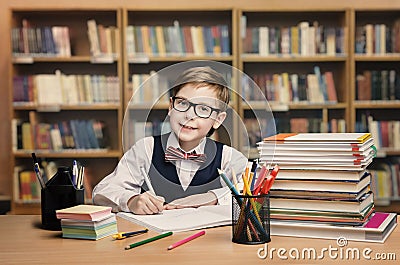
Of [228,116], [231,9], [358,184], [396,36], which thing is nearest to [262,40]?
[231,9]

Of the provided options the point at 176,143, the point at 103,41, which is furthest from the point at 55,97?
the point at 176,143

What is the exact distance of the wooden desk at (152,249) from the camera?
1184mm

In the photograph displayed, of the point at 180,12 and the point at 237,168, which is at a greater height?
the point at 180,12

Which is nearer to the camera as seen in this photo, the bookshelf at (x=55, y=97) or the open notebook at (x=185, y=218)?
the open notebook at (x=185, y=218)

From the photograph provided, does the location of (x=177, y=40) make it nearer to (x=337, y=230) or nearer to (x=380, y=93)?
(x=380, y=93)

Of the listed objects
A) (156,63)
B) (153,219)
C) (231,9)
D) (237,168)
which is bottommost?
(153,219)

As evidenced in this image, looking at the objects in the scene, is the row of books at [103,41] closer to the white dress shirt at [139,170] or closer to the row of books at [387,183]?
the row of books at [387,183]

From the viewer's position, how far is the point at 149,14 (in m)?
4.36

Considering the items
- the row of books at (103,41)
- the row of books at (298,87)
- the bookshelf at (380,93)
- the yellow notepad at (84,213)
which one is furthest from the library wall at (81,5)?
the yellow notepad at (84,213)

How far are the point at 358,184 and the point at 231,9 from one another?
2927 mm

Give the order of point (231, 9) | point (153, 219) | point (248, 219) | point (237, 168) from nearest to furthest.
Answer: point (248, 219), point (153, 219), point (237, 168), point (231, 9)

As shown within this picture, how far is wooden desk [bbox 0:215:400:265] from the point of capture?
1.18m

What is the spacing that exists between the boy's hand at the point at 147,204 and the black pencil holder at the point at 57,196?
0.57 ft

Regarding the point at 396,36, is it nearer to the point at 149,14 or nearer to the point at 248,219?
the point at 149,14
